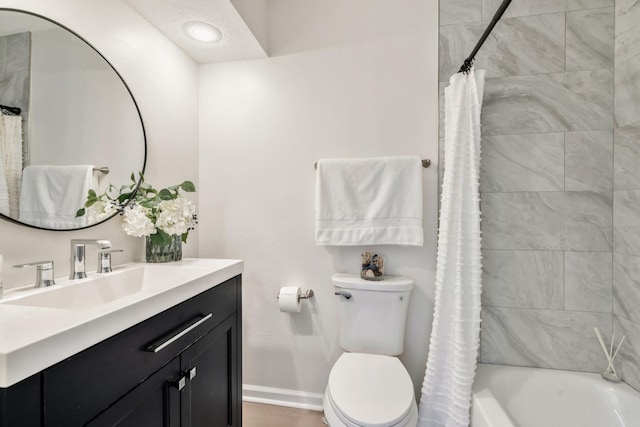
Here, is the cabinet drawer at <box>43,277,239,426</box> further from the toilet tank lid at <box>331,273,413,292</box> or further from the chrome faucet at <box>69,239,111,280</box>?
the toilet tank lid at <box>331,273,413,292</box>

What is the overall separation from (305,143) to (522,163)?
116 centimetres

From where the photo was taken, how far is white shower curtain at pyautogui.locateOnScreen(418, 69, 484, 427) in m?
1.32

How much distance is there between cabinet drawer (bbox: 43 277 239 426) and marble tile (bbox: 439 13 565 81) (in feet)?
5.49

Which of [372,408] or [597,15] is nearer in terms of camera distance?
[372,408]

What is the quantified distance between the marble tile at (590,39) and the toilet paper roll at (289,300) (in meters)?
1.82

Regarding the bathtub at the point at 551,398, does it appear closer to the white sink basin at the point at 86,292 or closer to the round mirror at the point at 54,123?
the white sink basin at the point at 86,292

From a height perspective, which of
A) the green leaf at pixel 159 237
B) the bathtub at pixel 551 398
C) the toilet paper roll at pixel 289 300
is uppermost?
the green leaf at pixel 159 237

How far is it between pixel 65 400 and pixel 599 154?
7.09ft

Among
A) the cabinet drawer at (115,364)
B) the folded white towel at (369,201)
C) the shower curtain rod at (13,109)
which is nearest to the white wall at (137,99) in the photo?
the shower curtain rod at (13,109)

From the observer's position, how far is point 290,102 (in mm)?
1752

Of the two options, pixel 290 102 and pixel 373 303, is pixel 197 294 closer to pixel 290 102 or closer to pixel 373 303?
pixel 373 303

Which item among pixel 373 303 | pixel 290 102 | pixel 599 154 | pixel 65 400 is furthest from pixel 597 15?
pixel 65 400

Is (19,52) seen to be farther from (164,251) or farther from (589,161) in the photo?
(589,161)

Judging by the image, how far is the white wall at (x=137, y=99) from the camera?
0.95m
